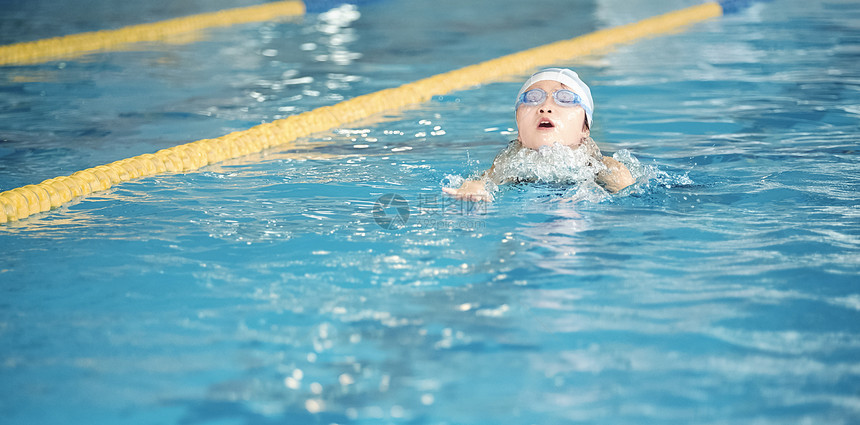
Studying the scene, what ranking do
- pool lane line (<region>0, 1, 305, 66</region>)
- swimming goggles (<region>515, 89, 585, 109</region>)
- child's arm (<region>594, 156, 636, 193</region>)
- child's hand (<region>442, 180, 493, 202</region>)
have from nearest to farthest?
child's hand (<region>442, 180, 493, 202</region>), child's arm (<region>594, 156, 636, 193</region>), swimming goggles (<region>515, 89, 585, 109</region>), pool lane line (<region>0, 1, 305, 66</region>)

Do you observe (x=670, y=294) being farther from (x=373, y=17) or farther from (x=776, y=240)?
(x=373, y=17)

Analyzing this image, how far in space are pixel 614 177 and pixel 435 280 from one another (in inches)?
53.9

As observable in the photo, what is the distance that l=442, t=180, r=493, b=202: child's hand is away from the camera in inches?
139

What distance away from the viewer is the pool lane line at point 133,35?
29.7ft

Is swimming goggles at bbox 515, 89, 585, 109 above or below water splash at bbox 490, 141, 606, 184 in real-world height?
above

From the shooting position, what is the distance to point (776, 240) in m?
3.02

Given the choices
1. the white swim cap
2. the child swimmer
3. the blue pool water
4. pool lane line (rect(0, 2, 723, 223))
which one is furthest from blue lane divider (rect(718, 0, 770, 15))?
the child swimmer

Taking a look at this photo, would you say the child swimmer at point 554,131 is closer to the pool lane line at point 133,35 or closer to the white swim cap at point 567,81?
the white swim cap at point 567,81

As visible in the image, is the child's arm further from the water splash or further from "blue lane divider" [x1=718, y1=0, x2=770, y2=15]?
"blue lane divider" [x1=718, y1=0, x2=770, y2=15]

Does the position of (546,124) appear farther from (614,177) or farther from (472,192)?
(472,192)

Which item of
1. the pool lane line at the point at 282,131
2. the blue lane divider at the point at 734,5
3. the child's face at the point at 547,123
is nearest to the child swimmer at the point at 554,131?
the child's face at the point at 547,123

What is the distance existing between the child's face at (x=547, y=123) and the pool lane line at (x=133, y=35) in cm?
662

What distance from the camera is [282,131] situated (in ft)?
18.0

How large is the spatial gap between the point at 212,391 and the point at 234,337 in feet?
0.96
